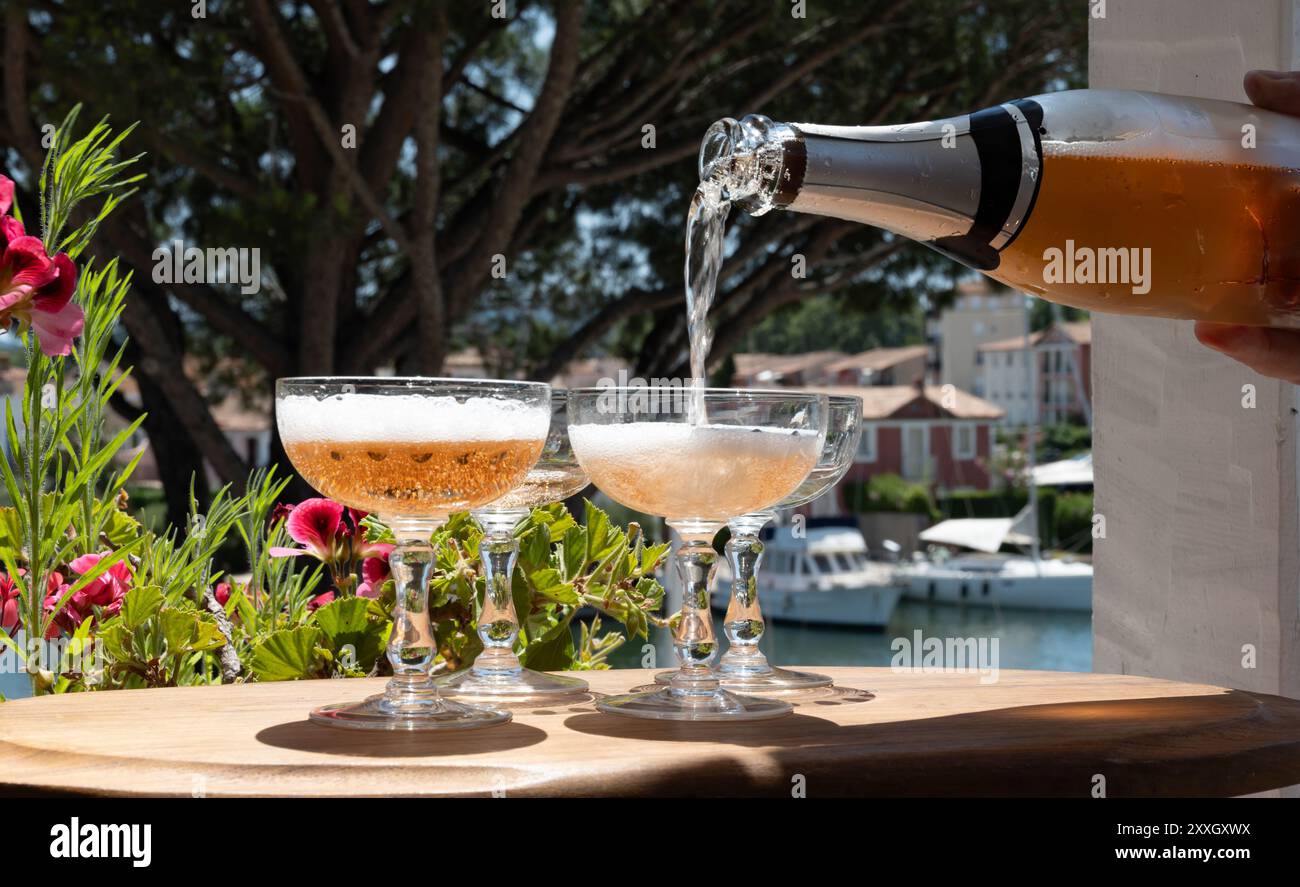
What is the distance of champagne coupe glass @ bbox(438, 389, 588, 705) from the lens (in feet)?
4.17

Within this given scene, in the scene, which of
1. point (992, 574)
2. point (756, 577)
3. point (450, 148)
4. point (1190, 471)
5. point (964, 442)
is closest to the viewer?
point (756, 577)

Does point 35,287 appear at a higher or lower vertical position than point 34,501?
higher

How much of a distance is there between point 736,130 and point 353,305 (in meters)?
6.11

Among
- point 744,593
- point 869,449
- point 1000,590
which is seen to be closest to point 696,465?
point 744,593

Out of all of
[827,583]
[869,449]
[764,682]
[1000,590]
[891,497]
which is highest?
[869,449]

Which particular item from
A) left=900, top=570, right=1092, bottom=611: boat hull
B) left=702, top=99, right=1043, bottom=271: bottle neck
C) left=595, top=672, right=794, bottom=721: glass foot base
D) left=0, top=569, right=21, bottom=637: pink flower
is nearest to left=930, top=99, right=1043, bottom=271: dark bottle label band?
left=702, top=99, right=1043, bottom=271: bottle neck

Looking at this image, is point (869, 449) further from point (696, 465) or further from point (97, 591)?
point (696, 465)

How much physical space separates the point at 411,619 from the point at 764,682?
411 millimetres

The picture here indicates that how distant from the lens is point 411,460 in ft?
3.35

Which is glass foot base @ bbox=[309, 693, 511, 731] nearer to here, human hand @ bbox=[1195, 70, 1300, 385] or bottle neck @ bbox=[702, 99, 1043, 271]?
bottle neck @ bbox=[702, 99, 1043, 271]

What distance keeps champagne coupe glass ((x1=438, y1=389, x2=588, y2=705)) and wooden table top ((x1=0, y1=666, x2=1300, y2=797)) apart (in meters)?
0.09

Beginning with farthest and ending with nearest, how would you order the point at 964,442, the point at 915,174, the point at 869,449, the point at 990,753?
the point at 869,449
the point at 964,442
the point at 915,174
the point at 990,753
